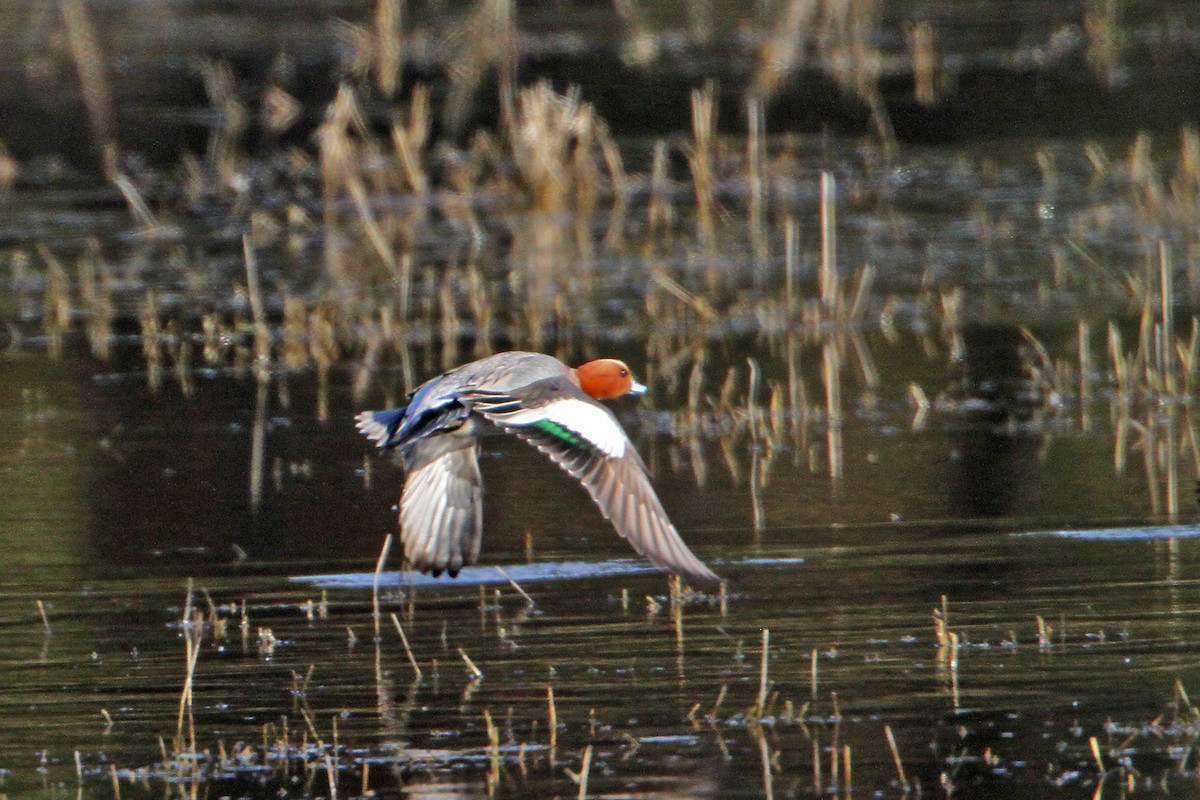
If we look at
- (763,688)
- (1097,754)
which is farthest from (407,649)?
(1097,754)

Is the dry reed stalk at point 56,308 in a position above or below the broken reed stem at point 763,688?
above

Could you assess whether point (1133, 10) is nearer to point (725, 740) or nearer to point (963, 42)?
point (963, 42)

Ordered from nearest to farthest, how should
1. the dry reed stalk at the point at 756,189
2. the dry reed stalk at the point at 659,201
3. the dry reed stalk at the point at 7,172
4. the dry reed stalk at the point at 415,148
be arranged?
the dry reed stalk at the point at 756,189, the dry reed stalk at the point at 659,201, the dry reed stalk at the point at 415,148, the dry reed stalk at the point at 7,172

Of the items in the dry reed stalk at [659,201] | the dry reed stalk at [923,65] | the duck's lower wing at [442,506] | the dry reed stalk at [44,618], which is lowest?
the dry reed stalk at [44,618]

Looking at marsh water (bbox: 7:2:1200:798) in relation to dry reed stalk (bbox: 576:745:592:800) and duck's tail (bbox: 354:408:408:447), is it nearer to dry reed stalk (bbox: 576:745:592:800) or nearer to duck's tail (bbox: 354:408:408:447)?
dry reed stalk (bbox: 576:745:592:800)

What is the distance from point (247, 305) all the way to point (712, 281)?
2.76 m

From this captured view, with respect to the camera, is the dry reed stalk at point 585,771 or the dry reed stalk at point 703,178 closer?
the dry reed stalk at point 585,771

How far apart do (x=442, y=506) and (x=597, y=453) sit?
0.99 metres

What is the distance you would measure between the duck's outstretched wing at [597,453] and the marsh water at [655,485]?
0.42m

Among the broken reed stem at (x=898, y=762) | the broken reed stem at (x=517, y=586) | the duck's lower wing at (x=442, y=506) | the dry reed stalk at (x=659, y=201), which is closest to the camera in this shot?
the broken reed stem at (x=898, y=762)

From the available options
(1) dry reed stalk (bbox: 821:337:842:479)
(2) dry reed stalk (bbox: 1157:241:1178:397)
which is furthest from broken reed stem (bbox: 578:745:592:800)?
(2) dry reed stalk (bbox: 1157:241:1178:397)

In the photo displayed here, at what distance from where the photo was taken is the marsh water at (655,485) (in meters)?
5.75

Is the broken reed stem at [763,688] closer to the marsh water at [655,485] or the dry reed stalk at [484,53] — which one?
the marsh water at [655,485]

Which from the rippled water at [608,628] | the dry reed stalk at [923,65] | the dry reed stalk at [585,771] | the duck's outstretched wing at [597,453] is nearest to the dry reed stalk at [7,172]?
the rippled water at [608,628]
